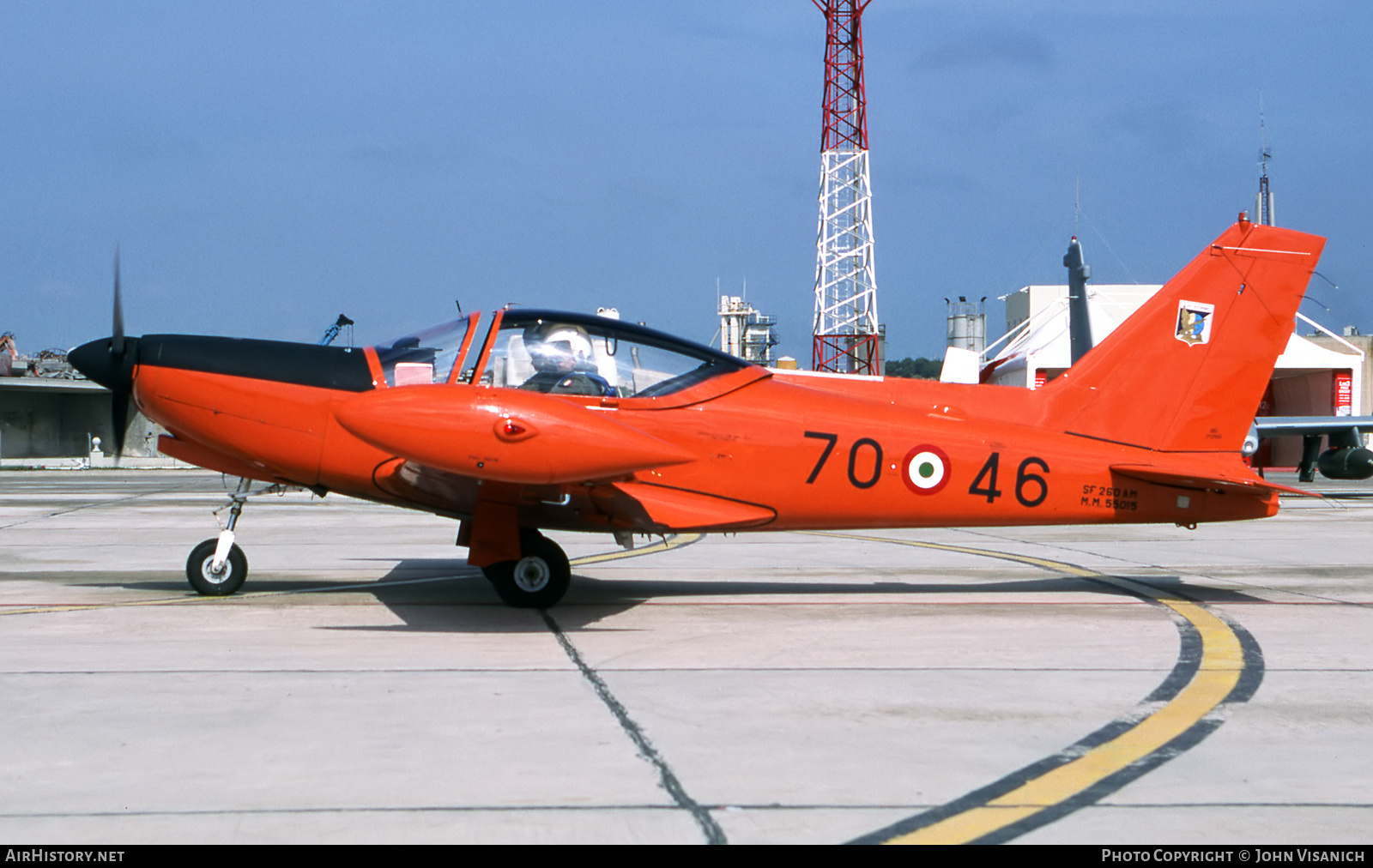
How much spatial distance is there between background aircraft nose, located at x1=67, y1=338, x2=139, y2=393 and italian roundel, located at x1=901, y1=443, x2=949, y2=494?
19.0ft

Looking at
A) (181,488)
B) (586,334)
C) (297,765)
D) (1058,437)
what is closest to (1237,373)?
(1058,437)

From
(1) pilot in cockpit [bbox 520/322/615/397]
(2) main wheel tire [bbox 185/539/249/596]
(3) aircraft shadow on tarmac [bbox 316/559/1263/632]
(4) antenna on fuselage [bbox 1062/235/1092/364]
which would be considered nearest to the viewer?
(3) aircraft shadow on tarmac [bbox 316/559/1263/632]

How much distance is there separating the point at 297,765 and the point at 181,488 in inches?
1008

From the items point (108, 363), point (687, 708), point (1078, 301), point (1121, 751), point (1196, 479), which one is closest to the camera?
point (1121, 751)

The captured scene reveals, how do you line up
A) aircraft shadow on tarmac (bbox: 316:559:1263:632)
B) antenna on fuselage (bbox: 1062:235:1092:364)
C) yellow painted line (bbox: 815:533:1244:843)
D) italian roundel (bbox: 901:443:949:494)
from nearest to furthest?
yellow painted line (bbox: 815:533:1244:843) < aircraft shadow on tarmac (bbox: 316:559:1263:632) < italian roundel (bbox: 901:443:949:494) < antenna on fuselage (bbox: 1062:235:1092:364)

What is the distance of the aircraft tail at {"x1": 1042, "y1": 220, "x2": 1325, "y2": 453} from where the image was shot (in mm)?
9617

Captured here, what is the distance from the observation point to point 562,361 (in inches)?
334

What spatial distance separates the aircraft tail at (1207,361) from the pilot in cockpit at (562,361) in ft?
12.6

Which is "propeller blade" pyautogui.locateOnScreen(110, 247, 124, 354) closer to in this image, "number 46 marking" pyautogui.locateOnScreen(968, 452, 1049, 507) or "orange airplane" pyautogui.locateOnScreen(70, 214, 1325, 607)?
"orange airplane" pyautogui.locateOnScreen(70, 214, 1325, 607)

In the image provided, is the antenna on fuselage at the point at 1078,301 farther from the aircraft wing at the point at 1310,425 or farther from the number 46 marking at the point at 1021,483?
the number 46 marking at the point at 1021,483

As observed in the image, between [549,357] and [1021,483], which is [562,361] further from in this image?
[1021,483]

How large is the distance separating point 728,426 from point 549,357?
4.76 ft

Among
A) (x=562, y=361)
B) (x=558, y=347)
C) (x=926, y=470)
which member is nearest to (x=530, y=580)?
(x=562, y=361)

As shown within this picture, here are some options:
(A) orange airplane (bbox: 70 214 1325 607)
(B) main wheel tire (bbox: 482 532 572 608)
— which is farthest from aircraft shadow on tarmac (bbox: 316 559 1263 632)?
(A) orange airplane (bbox: 70 214 1325 607)
